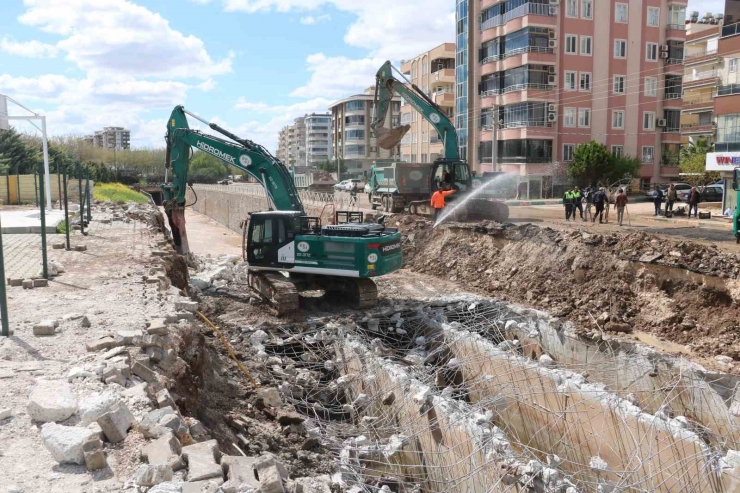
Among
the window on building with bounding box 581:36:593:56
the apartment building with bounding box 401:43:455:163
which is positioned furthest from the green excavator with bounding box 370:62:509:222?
the apartment building with bounding box 401:43:455:163

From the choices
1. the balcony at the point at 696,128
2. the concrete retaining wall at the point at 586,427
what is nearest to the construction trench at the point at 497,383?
the concrete retaining wall at the point at 586,427

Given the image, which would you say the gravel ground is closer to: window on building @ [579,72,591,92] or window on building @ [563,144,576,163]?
window on building @ [563,144,576,163]

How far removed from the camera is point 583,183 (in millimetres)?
43438

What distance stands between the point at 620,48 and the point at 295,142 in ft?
425

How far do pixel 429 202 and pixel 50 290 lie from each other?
1574 cm

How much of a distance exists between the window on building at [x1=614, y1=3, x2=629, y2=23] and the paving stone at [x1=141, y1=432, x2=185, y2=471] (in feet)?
159

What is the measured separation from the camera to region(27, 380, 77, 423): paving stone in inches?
217

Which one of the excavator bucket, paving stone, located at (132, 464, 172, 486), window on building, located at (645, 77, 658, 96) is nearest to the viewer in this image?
paving stone, located at (132, 464, 172, 486)

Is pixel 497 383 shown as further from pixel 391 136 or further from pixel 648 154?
pixel 648 154

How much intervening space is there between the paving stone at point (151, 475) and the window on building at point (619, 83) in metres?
48.1

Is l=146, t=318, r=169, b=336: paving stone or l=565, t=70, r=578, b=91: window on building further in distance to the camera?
l=565, t=70, r=578, b=91: window on building

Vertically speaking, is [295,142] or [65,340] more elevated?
[295,142]

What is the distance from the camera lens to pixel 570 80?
4491 centimetres

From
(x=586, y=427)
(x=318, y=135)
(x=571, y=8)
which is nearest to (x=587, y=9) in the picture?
(x=571, y=8)
